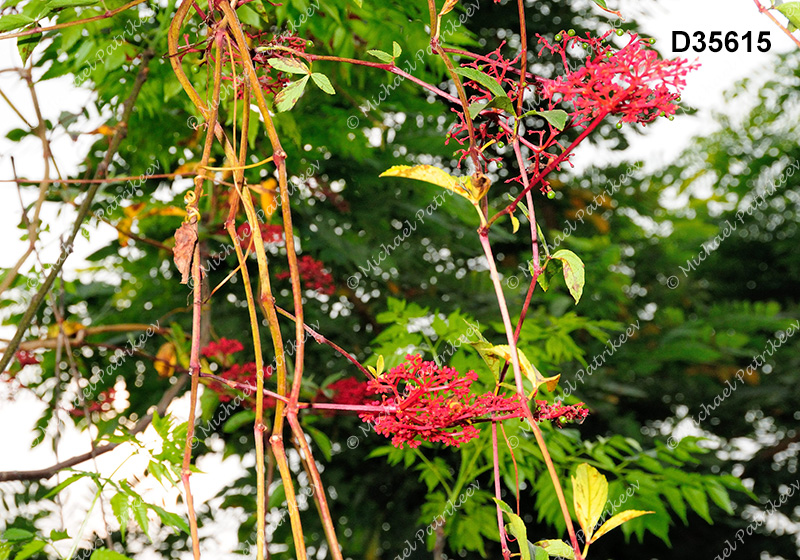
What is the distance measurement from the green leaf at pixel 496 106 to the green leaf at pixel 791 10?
6.5 inches

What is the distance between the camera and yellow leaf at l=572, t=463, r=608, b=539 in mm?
393

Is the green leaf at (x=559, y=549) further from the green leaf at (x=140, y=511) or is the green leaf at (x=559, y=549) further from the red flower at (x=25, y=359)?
the red flower at (x=25, y=359)

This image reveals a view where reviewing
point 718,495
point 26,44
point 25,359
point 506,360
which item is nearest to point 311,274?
point 25,359

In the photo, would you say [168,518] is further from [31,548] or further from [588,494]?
[588,494]

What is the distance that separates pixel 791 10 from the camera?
1.33 ft

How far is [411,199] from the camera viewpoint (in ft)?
5.02

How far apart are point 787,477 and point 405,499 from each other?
54.0 inches

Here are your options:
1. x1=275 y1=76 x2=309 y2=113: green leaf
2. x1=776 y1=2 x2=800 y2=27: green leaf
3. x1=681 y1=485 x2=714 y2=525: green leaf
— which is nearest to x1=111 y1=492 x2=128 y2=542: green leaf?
x1=275 y1=76 x2=309 y2=113: green leaf

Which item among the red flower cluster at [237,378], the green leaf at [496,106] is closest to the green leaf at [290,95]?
the green leaf at [496,106]

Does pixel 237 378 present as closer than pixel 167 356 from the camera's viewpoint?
Yes

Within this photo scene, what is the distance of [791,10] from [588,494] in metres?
0.30

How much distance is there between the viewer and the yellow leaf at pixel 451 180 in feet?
1.31

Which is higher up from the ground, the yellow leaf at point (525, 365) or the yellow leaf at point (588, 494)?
the yellow leaf at point (525, 365)

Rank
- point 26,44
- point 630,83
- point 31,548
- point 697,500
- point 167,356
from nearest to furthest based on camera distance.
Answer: point 630,83 < point 31,548 < point 26,44 < point 697,500 < point 167,356
